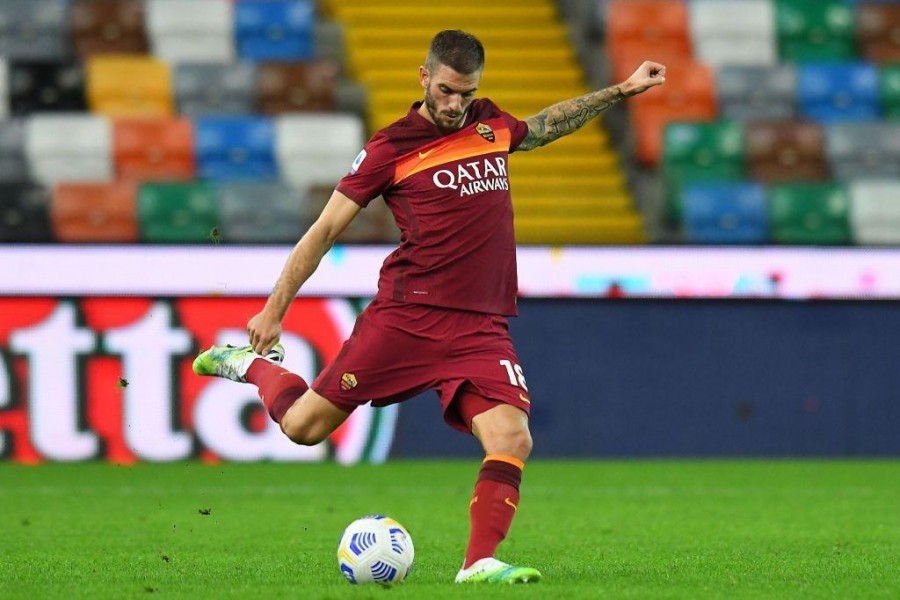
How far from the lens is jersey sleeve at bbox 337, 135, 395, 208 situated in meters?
5.48

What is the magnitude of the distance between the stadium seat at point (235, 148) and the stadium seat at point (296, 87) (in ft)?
1.80

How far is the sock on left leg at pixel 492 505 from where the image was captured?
209 inches

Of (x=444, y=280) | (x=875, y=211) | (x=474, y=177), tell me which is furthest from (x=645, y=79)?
(x=875, y=211)

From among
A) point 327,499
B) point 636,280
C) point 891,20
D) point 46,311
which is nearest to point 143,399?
point 46,311

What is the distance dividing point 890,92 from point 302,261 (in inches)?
402

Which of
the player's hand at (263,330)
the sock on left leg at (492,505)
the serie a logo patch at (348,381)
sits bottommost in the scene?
the sock on left leg at (492,505)

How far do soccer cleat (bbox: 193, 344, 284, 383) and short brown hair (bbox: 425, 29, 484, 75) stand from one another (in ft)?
4.67

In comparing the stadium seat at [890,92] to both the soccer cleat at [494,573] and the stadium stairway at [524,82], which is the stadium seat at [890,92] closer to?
the stadium stairway at [524,82]

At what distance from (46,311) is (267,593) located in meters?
6.12

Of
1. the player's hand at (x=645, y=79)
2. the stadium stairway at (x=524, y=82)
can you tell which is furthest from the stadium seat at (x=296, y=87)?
the player's hand at (x=645, y=79)

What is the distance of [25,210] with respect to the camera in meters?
12.4

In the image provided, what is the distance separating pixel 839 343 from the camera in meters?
11.6

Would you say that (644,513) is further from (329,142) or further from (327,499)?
(329,142)

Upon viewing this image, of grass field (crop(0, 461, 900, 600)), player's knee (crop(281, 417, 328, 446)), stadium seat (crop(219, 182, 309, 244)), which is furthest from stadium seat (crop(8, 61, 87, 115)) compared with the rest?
player's knee (crop(281, 417, 328, 446))
